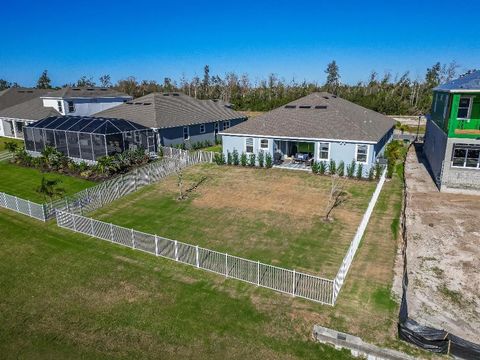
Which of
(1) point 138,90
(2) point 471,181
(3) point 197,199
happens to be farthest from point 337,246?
(1) point 138,90

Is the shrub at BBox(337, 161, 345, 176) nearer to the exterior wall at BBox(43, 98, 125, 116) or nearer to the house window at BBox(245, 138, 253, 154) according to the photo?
the house window at BBox(245, 138, 253, 154)

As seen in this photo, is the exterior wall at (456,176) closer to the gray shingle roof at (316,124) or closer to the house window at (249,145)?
the gray shingle roof at (316,124)

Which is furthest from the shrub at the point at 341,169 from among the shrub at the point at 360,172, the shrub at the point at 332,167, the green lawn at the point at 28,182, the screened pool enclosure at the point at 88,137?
the green lawn at the point at 28,182

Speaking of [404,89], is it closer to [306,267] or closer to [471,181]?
[471,181]

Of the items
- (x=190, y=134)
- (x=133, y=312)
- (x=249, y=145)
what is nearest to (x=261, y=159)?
(x=249, y=145)

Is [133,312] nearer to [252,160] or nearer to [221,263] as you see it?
[221,263]

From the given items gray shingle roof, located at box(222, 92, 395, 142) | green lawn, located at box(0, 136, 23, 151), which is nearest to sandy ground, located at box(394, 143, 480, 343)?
gray shingle roof, located at box(222, 92, 395, 142)
